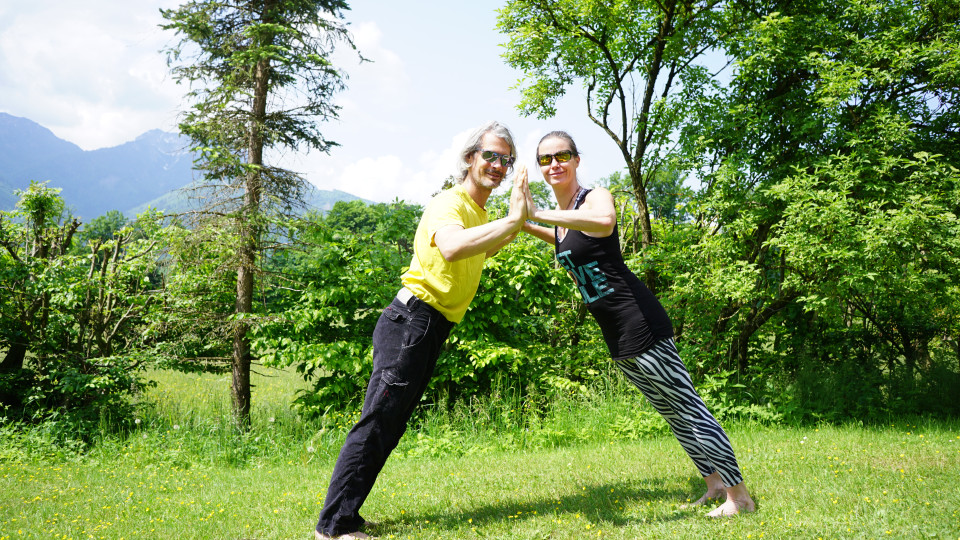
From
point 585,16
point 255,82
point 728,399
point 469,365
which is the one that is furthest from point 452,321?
point 255,82

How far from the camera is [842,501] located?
3379 mm

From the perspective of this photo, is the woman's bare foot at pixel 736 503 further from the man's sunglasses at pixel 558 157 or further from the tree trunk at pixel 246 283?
the tree trunk at pixel 246 283

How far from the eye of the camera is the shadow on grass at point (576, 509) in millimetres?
3281

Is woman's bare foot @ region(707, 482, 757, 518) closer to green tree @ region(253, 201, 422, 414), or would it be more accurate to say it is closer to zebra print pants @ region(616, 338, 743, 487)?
zebra print pants @ region(616, 338, 743, 487)

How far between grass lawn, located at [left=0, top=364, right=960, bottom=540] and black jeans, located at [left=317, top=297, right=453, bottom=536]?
12.6 inches

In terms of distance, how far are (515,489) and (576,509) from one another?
67 centimetres

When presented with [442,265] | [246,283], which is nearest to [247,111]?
[246,283]

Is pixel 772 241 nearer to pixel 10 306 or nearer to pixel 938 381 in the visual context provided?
pixel 938 381

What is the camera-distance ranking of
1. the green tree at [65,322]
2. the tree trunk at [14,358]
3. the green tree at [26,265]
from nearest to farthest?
the green tree at [65,322] < the green tree at [26,265] < the tree trunk at [14,358]

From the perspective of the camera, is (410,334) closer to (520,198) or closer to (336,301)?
(520,198)

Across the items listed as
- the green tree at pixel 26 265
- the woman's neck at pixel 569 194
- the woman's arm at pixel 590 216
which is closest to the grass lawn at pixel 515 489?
the green tree at pixel 26 265

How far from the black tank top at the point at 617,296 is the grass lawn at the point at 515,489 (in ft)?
3.31

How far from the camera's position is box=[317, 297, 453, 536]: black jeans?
2.98 metres

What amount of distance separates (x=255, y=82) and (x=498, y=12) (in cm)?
360
